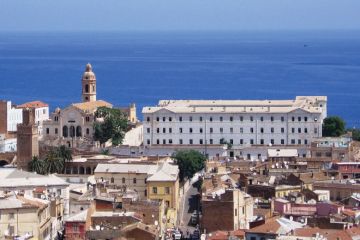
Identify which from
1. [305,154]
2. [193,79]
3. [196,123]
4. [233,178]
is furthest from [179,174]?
[193,79]

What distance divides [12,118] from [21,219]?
40.0 m

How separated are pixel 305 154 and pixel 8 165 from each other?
15385 millimetres

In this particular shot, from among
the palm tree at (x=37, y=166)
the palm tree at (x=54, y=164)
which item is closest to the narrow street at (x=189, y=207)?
the palm tree at (x=54, y=164)

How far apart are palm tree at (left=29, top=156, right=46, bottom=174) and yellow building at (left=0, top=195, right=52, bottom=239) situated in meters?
17.5

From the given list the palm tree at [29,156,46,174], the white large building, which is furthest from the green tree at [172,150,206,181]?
the white large building

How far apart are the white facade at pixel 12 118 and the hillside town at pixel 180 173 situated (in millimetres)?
132

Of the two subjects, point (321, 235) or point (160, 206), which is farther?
point (160, 206)

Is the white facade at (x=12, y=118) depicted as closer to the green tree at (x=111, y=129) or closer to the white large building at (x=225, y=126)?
the green tree at (x=111, y=129)

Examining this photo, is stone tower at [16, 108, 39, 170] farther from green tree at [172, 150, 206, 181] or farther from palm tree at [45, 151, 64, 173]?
green tree at [172, 150, 206, 181]

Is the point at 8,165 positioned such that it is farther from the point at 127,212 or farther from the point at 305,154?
the point at 127,212

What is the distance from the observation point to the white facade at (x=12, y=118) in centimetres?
8356

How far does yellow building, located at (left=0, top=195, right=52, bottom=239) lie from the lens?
4425 cm

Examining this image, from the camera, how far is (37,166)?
63.2m

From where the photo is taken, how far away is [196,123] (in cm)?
7962
